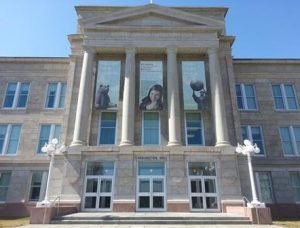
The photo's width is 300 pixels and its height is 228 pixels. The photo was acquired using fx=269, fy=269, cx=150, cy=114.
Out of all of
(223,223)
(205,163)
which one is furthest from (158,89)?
(223,223)

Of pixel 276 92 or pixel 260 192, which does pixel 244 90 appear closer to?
pixel 276 92

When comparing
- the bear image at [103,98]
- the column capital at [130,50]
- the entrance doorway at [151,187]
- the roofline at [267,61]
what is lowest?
the entrance doorway at [151,187]

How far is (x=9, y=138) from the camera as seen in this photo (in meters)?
24.0

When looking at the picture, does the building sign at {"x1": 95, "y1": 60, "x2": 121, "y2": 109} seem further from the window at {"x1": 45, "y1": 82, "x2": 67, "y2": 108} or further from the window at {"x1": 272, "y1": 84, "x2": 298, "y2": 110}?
the window at {"x1": 272, "y1": 84, "x2": 298, "y2": 110}

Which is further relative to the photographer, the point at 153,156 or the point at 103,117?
the point at 103,117

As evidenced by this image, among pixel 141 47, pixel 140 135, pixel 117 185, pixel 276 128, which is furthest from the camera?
pixel 276 128

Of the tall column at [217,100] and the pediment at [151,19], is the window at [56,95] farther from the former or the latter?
the tall column at [217,100]

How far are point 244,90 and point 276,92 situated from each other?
3185 millimetres

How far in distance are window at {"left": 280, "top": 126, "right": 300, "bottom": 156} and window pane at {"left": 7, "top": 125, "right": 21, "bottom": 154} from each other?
2404 cm

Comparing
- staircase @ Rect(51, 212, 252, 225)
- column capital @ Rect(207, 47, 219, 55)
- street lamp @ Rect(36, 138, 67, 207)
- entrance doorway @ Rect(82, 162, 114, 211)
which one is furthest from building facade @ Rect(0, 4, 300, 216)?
staircase @ Rect(51, 212, 252, 225)

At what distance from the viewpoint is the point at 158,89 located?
2202 cm

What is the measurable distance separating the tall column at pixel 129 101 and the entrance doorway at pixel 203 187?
5.03m

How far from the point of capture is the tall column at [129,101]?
20.0 meters

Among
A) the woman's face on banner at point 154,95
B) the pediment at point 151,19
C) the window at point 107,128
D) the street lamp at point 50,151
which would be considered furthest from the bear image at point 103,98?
the pediment at point 151,19
